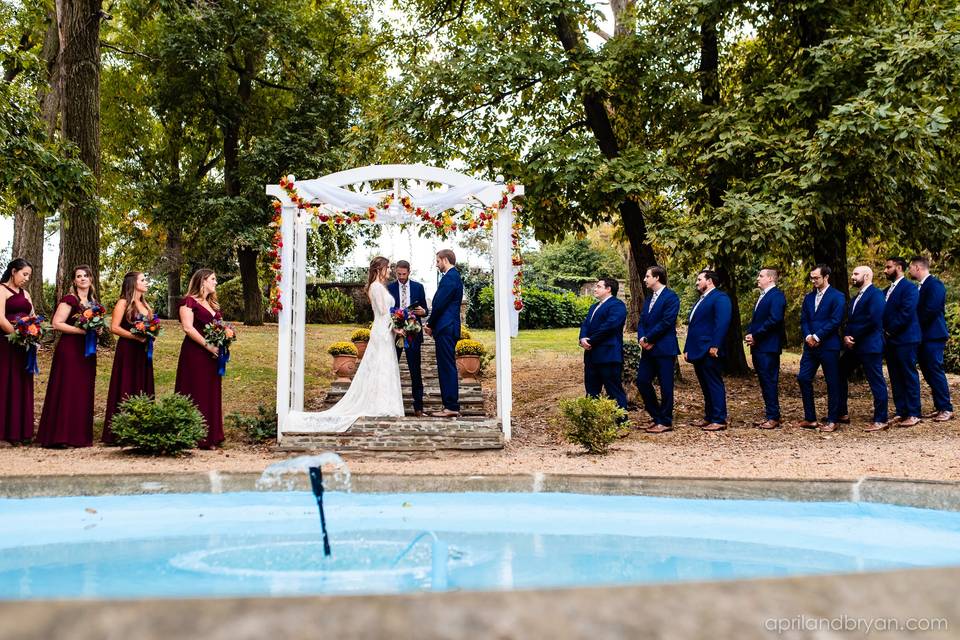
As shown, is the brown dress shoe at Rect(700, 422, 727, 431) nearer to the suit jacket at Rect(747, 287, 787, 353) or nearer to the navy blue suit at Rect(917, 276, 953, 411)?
the suit jacket at Rect(747, 287, 787, 353)

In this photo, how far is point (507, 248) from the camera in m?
10.6

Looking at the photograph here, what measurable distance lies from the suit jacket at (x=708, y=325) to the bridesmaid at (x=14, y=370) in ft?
26.3

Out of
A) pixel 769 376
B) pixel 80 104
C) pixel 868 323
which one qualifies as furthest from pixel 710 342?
pixel 80 104

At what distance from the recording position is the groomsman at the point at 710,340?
35.1 ft

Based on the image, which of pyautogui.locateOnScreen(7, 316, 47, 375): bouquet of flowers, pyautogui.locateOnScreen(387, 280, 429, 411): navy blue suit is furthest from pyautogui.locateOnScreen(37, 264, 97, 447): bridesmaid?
pyautogui.locateOnScreen(387, 280, 429, 411): navy blue suit

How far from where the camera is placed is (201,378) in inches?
384

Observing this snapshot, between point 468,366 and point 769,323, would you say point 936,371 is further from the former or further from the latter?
point 468,366

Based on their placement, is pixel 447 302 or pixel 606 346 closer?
pixel 447 302


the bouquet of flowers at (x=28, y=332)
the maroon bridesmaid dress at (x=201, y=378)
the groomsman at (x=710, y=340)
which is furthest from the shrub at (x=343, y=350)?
the groomsman at (x=710, y=340)

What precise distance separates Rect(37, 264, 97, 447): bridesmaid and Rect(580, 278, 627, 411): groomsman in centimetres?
604

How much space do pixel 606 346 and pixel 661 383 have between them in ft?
2.83

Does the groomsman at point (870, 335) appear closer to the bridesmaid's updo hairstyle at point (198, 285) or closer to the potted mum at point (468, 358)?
the potted mum at point (468, 358)

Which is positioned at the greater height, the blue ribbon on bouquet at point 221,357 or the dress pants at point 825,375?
the blue ribbon on bouquet at point 221,357

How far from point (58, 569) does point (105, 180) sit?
2328 centimetres
